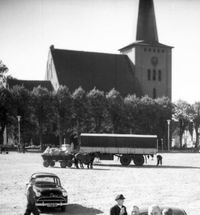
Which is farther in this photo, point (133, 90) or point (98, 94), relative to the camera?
point (133, 90)

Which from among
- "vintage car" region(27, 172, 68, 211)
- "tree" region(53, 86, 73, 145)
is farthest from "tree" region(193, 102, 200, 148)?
"vintage car" region(27, 172, 68, 211)

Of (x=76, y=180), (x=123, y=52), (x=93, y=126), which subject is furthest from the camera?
(x=123, y=52)

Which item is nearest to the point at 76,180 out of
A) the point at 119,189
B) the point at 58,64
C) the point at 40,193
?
the point at 119,189

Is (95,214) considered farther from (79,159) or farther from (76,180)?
(79,159)

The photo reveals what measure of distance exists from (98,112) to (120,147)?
3348 cm

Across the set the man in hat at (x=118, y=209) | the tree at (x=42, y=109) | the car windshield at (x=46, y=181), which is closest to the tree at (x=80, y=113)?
the tree at (x=42, y=109)

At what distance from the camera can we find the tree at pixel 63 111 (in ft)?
240

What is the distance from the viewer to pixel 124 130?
78250 mm

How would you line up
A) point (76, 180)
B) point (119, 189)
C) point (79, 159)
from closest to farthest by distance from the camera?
1. point (119, 189)
2. point (76, 180)
3. point (79, 159)

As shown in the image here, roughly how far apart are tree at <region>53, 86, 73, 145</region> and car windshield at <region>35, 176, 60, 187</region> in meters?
54.6

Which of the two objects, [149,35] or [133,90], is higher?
[149,35]

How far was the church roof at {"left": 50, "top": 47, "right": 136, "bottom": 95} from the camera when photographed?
95375 mm

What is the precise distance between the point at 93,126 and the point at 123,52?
107 feet

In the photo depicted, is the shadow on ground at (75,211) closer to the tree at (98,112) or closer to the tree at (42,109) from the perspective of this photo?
the tree at (42,109)
